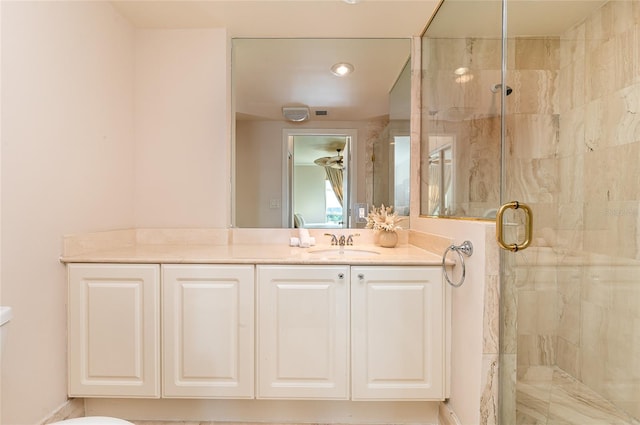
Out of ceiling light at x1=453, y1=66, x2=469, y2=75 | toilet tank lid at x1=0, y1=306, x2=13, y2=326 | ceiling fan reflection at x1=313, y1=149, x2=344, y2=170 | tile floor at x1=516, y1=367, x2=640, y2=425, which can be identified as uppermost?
ceiling light at x1=453, y1=66, x2=469, y2=75

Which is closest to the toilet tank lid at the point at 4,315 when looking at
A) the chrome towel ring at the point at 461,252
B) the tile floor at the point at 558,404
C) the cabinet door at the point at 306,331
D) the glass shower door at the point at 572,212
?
the cabinet door at the point at 306,331

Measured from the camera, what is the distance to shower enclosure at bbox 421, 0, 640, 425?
1.32 m

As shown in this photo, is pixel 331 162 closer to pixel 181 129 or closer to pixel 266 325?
pixel 181 129

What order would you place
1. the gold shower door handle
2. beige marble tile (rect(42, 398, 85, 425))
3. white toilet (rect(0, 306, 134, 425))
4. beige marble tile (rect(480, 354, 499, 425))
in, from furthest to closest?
beige marble tile (rect(42, 398, 85, 425))
beige marble tile (rect(480, 354, 499, 425))
the gold shower door handle
white toilet (rect(0, 306, 134, 425))

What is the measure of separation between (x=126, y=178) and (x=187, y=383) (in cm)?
129

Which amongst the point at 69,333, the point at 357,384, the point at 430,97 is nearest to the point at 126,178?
the point at 69,333

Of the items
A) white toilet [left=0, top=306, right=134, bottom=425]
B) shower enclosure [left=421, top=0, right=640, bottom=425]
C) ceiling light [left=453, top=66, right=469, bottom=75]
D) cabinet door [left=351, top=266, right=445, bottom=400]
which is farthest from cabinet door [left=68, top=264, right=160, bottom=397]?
ceiling light [left=453, top=66, right=469, bottom=75]

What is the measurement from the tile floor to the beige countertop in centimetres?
64

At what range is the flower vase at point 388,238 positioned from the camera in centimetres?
199

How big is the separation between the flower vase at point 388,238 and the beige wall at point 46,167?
1666 mm

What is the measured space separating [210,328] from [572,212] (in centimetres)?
186

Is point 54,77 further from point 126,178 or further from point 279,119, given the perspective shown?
point 279,119

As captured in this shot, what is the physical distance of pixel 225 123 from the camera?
2.04 meters

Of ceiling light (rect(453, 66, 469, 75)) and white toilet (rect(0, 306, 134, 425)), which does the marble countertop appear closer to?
white toilet (rect(0, 306, 134, 425))
